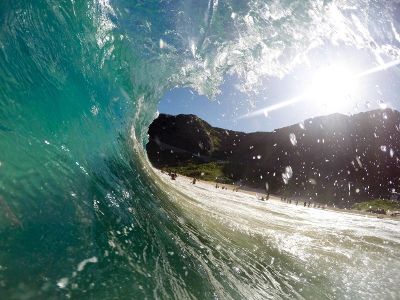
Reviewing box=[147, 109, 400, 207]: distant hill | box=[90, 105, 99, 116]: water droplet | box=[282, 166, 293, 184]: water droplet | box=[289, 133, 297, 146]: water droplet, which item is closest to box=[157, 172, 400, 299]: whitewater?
box=[90, 105, 99, 116]: water droplet

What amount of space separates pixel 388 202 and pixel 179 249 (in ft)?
256

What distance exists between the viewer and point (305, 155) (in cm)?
13000

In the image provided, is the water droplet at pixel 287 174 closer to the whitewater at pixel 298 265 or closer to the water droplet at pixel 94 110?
the whitewater at pixel 298 265

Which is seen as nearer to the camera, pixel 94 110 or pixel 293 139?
pixel 94 110

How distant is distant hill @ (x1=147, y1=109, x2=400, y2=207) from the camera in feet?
331

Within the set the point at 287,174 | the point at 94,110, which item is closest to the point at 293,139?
the point at 287,174

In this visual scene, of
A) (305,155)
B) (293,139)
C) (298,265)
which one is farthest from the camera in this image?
(293,139)

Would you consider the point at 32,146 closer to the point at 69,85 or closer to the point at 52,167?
the point at 52,167

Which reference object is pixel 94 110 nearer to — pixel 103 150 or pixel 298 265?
pixel 103 150

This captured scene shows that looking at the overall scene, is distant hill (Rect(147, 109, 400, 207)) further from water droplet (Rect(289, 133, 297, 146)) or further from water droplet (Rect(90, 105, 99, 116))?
water droplet (Rect(90, 105, 99, 116))

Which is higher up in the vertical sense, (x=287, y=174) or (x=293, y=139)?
(x=293, y=139)

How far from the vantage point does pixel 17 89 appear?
6.59 meters

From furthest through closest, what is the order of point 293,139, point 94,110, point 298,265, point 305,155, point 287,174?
1. point 293,139
2. point 305,155
3. point 287,174
4. point 94,110
5. point 298,265

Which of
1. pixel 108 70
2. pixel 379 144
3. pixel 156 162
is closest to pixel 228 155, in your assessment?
pixel 156 162
